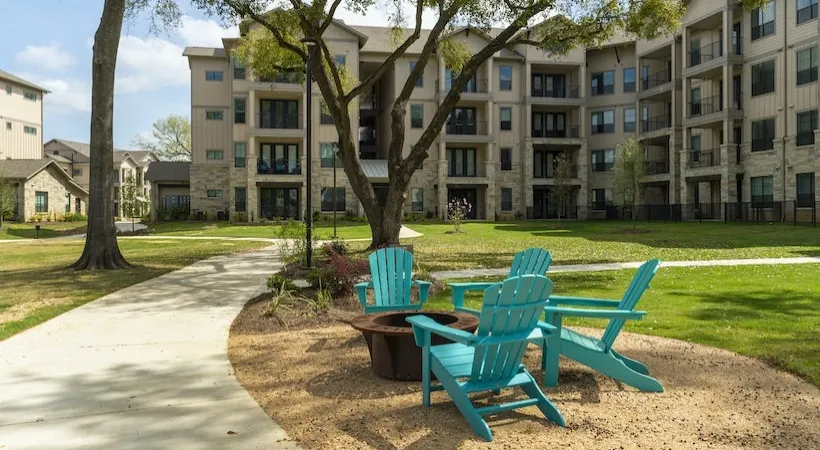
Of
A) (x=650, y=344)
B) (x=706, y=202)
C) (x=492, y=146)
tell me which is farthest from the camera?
(x=492, y=146)

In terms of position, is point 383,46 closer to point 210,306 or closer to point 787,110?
point 787,110

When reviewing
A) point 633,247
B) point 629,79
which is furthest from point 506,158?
point 633,247

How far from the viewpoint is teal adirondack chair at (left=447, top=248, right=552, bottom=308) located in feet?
21.2

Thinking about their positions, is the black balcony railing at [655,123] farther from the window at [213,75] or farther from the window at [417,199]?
the window at [213,75]

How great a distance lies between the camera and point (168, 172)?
47.3 meters

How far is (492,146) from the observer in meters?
46.6

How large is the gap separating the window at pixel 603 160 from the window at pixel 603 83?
4653 millimetres

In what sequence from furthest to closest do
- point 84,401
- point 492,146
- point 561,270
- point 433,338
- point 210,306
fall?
1. point 492,146
2. point 561,270
3. point 210,306
4. point 433,338
5. point 84,401

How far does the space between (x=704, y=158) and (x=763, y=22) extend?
8.59 m

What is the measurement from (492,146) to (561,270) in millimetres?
33305

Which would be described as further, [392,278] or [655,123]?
[655,123]

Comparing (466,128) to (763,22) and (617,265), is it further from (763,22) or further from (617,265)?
(617,265)

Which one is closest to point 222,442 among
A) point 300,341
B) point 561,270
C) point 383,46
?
point 300,341

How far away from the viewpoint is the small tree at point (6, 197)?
40.6 m
